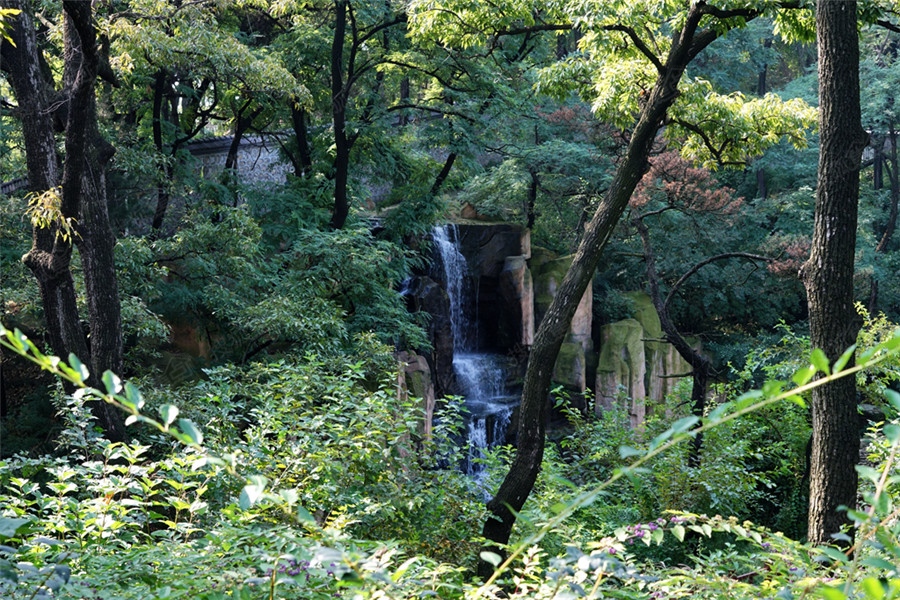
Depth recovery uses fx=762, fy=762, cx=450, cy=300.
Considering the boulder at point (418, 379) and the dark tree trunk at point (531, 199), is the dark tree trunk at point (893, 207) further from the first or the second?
the boulder at point (418, 379)

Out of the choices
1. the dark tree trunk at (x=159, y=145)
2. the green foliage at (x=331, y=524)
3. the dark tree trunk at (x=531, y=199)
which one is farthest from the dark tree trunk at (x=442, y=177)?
the green foliage at (x=331, y=524)

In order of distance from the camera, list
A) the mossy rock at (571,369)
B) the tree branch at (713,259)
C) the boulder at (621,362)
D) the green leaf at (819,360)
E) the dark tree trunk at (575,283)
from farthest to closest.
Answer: the boulder at (621,362), the mossy rock at (571,369), the tree branch at (713,259), the dark tree trunk at (575,283), the green leaf at (819,360)

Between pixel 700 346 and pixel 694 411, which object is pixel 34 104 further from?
pixel 700 346

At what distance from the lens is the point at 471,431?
1345 cm

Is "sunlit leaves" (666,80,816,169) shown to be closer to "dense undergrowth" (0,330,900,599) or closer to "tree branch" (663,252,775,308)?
"tree branch" (663,252,775,308)

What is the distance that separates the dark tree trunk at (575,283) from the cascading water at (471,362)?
8.15 metres

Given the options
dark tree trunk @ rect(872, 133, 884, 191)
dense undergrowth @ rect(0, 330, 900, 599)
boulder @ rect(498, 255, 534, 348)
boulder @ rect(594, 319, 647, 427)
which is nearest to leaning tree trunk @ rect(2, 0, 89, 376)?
dense undergrowth @ rect(0, 330, 900, 599)

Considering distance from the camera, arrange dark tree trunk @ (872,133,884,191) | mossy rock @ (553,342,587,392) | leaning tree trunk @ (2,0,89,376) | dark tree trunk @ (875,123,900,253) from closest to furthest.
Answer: leaning tree trunk @ (2,0,89,376)
mossy rock @ (553,342,587,392)
dark tree trunk @ (875,123,900,253)
dark tree trunk @ (872,133,884,191)

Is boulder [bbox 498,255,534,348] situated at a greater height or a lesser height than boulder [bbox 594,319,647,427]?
greater

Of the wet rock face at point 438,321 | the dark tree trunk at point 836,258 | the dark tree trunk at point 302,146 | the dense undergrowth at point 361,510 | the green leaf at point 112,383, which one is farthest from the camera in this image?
the wet rock face at point 438,321

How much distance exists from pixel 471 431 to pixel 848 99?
9.69 metres

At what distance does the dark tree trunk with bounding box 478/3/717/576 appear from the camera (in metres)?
5.43

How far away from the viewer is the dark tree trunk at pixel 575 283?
543 centimetres

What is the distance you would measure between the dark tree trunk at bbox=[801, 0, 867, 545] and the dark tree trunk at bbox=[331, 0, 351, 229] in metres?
7.63
